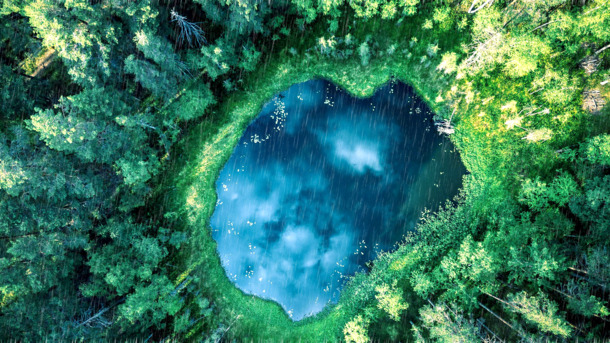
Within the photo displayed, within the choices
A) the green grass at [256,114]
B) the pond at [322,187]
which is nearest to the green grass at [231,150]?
Answer: the green grass at [256,114]

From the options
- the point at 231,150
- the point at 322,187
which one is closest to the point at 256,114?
the point at 231,150

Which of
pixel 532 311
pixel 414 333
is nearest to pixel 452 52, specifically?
pixel 532 311

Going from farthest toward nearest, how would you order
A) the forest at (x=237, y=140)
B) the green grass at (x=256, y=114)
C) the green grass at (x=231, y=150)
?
the green grass at (x=231, y=150)
the green grass at (x=256, y=114)
the forest at (x=237, y=140)

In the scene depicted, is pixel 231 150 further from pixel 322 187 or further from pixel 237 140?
pixel 322 187

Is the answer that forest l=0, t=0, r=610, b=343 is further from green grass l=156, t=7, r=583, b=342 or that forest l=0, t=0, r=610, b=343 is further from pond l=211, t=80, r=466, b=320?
pond l=211, t=80, r=466, b=320

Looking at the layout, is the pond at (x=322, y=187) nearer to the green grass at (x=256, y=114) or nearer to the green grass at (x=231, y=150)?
the green grass at (x=231, y=150)

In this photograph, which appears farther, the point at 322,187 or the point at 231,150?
the point at 231,150

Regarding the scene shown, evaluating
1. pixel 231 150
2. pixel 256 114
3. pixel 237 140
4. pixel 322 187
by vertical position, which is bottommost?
pixel 322 187
